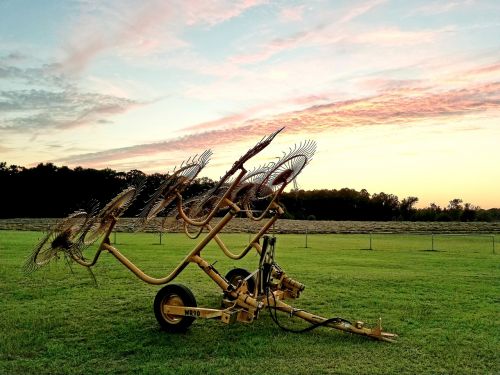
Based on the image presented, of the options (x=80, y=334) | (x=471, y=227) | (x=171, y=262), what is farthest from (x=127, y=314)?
(x=471, y=227)

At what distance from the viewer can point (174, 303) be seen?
8.19 metres

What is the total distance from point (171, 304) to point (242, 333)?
1227mm

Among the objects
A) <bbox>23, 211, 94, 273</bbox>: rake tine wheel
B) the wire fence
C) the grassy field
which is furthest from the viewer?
the wire fence

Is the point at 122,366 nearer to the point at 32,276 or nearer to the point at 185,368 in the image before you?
the point at 185,368

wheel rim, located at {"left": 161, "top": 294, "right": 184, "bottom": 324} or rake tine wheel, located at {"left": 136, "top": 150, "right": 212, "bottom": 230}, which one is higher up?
rake tine wheel, located at {"left": 136, "top": 150, "right": 212, "bottom": 230}

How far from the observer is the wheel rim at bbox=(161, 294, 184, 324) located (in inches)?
320

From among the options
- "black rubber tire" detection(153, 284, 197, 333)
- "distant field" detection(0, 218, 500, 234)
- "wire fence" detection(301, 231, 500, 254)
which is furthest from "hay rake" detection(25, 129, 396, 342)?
"distant field" detection(0, 218, 500, 234)

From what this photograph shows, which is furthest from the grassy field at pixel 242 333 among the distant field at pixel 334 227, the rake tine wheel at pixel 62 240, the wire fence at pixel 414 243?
the distant field at pixel 334 227

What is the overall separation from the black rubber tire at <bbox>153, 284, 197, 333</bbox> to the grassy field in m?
0.20

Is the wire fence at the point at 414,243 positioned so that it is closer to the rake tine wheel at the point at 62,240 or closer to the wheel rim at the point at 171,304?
the wheel rim at the point at 171,304

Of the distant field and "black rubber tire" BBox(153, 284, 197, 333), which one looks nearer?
"black rubber tire" BBox(153, 284, 197, 333)

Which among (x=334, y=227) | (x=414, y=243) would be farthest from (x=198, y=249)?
(x=334, y=227)

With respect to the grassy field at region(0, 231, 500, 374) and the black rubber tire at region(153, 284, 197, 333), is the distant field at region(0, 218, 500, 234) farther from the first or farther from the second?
the black rubber tire at region(153, 284, 197, 333)

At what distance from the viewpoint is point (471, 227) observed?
2473 inches
